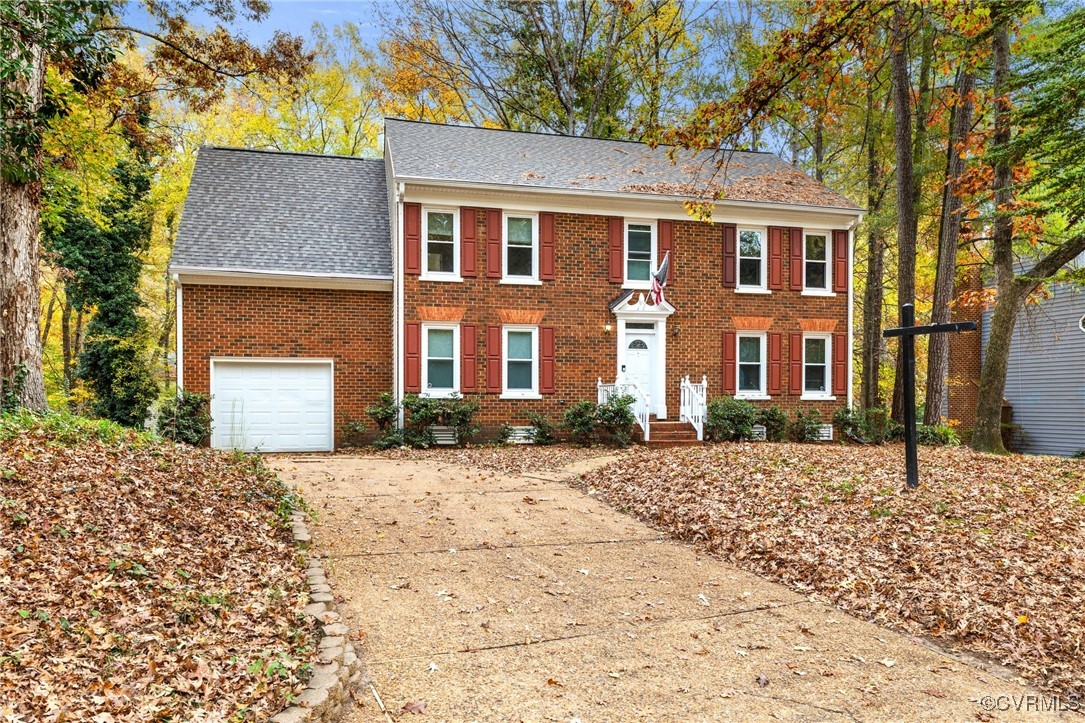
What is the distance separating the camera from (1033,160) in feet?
36.7

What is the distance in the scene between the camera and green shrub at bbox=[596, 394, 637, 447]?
45.4ft

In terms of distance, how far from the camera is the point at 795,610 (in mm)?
4727

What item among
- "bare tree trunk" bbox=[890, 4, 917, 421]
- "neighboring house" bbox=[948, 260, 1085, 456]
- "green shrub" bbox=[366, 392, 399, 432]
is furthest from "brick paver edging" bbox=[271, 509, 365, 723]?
"neighboring house" bbox=[948, 260, 1085, 456]

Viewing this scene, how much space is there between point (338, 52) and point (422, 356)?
47.0 feet

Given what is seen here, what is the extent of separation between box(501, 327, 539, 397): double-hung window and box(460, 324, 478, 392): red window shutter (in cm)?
69

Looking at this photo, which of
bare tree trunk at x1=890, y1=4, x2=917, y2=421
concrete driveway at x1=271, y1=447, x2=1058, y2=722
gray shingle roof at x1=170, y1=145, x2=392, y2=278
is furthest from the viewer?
bare tree trunk at x1=890, y1=4, x2=917, y2=421

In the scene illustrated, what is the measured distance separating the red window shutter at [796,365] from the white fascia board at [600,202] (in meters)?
2.74

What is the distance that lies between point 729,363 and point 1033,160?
261 inches

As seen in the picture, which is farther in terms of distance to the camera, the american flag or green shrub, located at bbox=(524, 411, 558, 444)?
the american flag

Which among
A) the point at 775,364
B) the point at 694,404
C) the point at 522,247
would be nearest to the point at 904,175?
the point at 775,364

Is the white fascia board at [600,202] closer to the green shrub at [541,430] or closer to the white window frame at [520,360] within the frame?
the white window frame at [520,360]

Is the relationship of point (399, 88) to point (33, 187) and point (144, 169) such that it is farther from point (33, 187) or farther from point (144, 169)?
point (33, 187)

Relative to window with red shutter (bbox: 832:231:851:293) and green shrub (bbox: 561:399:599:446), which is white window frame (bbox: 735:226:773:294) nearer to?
window with red shutter (bbox: 832:231:851:293)

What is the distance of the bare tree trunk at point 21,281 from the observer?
7.40 metres
